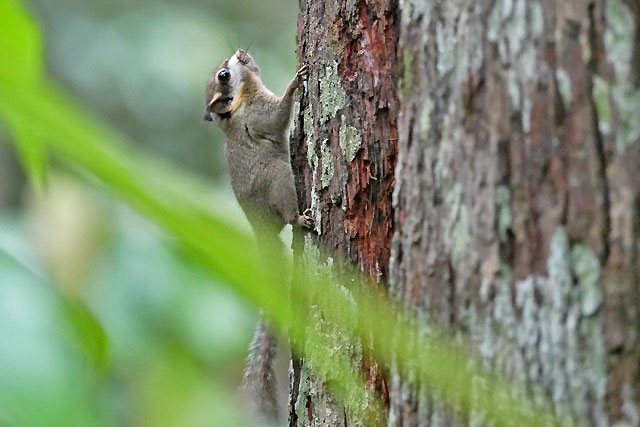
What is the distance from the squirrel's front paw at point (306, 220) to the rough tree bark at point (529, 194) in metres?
0.95

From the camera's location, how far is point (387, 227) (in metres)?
1.89

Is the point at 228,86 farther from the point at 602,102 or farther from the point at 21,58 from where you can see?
the point at 21,58

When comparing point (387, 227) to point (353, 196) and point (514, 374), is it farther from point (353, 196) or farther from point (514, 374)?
point (514, 374)

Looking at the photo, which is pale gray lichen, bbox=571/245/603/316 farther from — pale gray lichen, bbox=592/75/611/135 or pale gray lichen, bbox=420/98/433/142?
pale gray lichen, bbox=420/98/433/142

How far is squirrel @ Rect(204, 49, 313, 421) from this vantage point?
2.65 meters

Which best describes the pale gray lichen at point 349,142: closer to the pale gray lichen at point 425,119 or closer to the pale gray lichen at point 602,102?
the pale gray lichen at point 425,119

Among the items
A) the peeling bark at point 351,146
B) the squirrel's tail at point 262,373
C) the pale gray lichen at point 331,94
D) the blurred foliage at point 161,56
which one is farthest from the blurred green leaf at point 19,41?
the blurred foliage at point 161,56

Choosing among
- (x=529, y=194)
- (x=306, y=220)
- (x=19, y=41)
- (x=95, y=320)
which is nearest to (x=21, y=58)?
(x=19, y=41)

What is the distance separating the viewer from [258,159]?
3.32 metres

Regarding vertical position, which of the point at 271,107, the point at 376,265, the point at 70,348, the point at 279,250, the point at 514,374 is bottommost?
the point at 70,348

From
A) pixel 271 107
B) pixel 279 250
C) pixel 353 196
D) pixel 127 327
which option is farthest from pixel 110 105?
pixel 127 327

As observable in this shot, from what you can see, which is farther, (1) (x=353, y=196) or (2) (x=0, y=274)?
(1) (x=353, y=196)

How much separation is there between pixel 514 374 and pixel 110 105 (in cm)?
628

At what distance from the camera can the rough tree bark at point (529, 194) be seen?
108 centimetres
